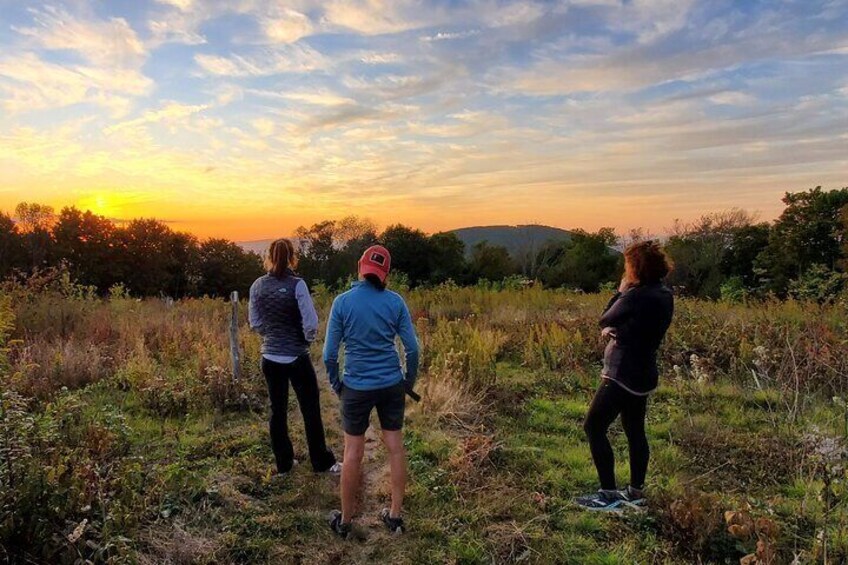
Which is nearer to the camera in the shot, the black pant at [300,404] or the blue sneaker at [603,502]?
the blue sneaker at [603,502]

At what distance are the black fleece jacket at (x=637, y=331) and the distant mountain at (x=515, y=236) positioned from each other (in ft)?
115

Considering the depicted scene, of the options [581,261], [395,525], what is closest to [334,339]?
[395,525]

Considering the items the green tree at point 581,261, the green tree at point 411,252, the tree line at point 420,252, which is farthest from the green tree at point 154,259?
the green tree at point 581,261

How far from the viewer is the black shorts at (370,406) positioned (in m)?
3.71

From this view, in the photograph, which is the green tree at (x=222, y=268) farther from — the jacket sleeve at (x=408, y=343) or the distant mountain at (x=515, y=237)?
the jacket sleeve at (x=408, y=343)

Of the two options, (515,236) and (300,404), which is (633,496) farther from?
(515,236)

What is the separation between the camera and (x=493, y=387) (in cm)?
711

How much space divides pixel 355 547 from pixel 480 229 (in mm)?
48436

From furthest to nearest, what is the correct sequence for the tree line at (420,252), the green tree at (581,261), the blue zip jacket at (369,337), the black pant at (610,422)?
the green tree at (581,261), the tree line at (420,252), the black pant at (610,422), the blue zip jacket at (369,337)

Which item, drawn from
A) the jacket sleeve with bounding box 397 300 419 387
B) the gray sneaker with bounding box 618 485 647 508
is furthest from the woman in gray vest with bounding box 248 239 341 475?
the gray sneaker with bounding box 618 485 647 508

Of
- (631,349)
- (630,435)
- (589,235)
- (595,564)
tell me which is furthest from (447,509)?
(589,235)

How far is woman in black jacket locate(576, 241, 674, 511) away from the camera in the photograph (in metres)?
3.88

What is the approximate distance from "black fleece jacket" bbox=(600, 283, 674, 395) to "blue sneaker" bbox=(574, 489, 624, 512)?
90cm

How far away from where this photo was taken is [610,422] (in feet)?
13.6
